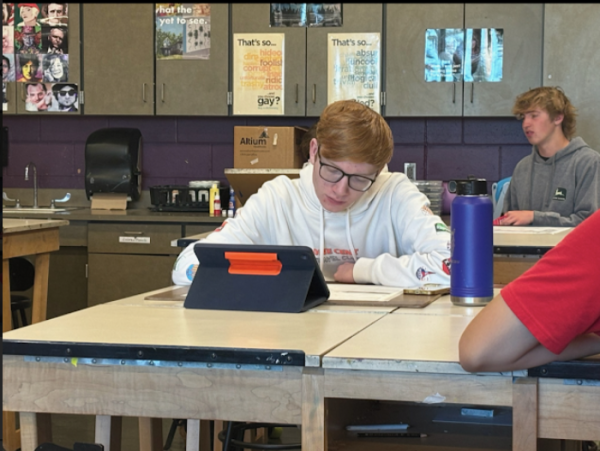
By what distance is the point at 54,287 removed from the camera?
5.07m

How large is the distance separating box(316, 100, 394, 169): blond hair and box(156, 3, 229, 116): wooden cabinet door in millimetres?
2961

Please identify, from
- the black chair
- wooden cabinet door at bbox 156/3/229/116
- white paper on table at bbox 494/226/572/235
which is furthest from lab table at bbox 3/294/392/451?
wooden cabinet door at bbox 156/3/229/116

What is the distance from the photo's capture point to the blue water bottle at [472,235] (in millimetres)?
1716

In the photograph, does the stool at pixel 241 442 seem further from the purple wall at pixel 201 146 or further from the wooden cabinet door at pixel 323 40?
the purple wall at pixel 201 146

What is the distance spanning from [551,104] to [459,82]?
99 cm

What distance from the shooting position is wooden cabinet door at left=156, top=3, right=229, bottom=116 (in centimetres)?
512

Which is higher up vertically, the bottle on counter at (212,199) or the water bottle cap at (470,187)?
the water bottle cap at (470,187)

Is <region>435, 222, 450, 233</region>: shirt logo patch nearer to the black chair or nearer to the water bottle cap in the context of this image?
the water bottle cap

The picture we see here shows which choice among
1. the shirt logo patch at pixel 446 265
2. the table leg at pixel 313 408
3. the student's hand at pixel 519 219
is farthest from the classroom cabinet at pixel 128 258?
the table leg at pixel 313 408

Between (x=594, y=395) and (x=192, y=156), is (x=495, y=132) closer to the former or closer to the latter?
(x=192, y=156)

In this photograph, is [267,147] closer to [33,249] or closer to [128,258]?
[128,258]

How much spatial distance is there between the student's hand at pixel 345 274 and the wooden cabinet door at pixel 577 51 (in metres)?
2.93

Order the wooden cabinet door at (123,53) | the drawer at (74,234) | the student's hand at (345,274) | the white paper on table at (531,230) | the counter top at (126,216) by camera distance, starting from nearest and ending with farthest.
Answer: the student's hand at (345,274), the white paper on table at (531,230), the counter top at (126,216), the drawer at (74,234), the wooden cabinet door at (123,53)

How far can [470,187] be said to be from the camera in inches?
68.1
